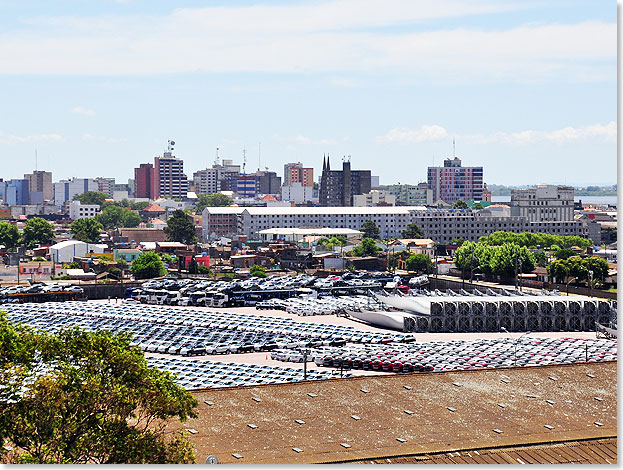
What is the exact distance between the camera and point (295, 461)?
9.98 meters

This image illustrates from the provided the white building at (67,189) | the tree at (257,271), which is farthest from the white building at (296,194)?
the tree at (257,271)

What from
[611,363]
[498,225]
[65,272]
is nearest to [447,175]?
[498,225]

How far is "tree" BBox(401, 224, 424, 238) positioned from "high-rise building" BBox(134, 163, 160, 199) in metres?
61.2

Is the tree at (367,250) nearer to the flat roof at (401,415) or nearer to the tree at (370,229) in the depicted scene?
the tree at (370,229)

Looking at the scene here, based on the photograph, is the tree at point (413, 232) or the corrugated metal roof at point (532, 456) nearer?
the corrugated metal roof at point (532, 456)

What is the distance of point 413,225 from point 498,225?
5.68m

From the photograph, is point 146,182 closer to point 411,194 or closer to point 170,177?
point 170,177

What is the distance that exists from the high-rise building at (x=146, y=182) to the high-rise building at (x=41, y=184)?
33.1 feet

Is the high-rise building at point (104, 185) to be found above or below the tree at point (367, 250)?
above

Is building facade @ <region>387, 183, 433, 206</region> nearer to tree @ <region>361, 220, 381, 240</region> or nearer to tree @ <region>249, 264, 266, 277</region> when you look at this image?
tree @ <region>361, 220, 381, 240</region>

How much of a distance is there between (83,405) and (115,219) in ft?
250

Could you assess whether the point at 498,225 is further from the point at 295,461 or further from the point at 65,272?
the point at 295,461

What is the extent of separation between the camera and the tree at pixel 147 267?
4231 centimetres

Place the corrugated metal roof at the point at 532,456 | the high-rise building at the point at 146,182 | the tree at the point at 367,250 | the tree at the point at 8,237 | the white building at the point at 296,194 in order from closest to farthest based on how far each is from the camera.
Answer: the corrugated metal roof at the point at 532,456
the tree at the point at 367,250
the tree at the point at 8,237
the white building at the point at 296,194
the high-rise building at the point at 146,182
